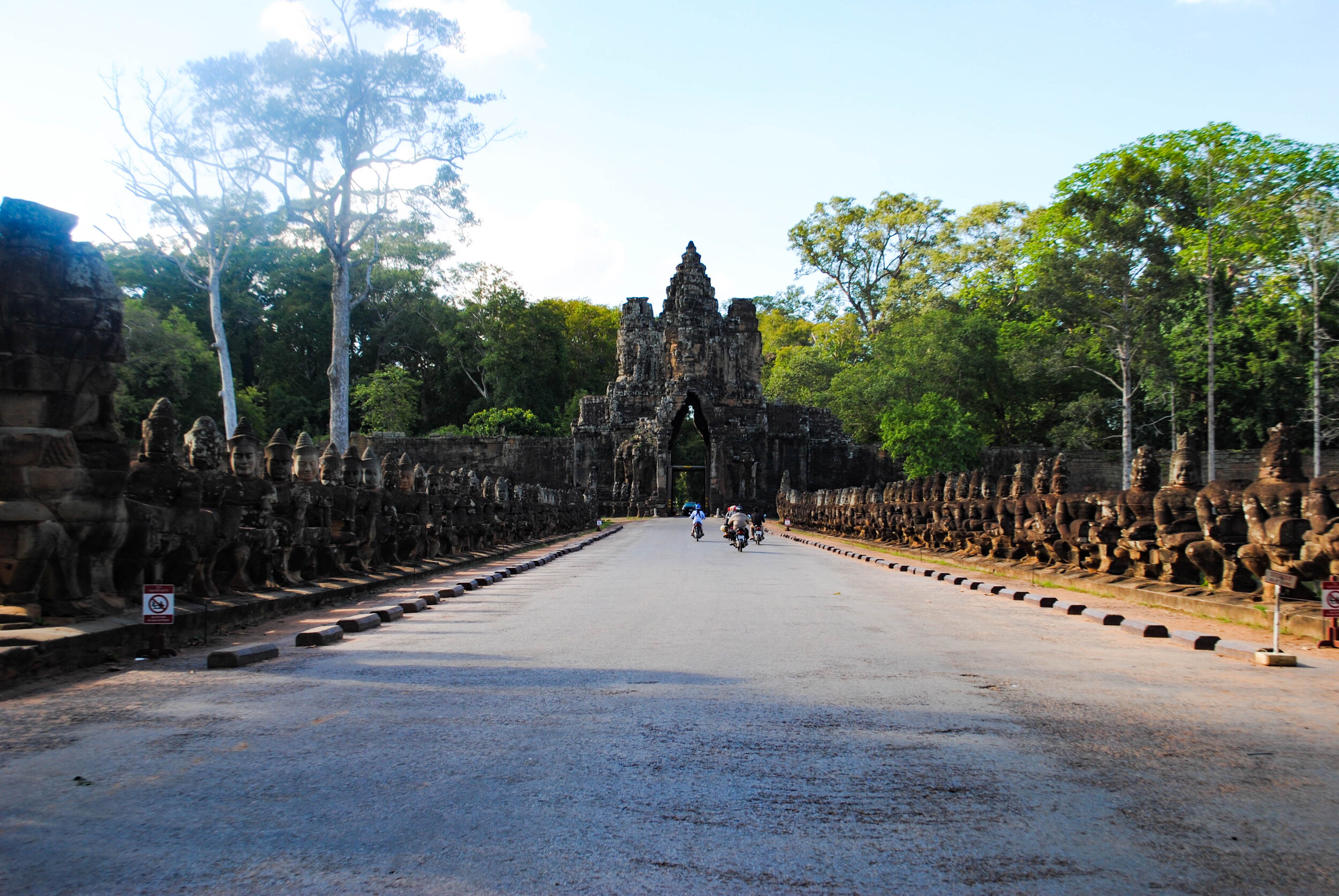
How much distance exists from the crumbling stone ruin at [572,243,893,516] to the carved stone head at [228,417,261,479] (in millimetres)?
42816

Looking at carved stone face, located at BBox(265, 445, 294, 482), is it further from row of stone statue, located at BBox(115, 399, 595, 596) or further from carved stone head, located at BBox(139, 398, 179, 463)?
carved stone head, located at BBox(139, 398, 179, 463)

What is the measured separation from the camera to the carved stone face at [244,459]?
10.2 metres

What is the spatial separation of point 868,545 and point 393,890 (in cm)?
2355

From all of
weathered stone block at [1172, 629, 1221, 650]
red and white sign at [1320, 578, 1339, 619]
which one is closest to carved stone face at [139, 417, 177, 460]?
weathered stone block at [1172, 629, 1221, 650]

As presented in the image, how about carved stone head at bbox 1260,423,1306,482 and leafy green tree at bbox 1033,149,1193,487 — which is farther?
leafy green tree at bbox 1033,149,1193,487

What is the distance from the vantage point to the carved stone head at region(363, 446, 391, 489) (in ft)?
47.3

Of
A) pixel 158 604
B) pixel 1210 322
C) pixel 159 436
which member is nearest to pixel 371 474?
pixel 159 436

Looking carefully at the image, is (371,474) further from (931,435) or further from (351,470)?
(931,435)

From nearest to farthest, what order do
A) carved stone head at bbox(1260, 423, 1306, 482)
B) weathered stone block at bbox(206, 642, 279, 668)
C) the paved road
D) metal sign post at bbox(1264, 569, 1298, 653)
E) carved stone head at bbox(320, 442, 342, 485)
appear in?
the paved road, weathered stone block at bbox(206, 642, 279, 668), metal sign post at bbox(1264, 569, 1298, 653), carved stone head at bbox(1260, 423, 1306, 482), carved stone head at bbox(320, 442, 342, 485)

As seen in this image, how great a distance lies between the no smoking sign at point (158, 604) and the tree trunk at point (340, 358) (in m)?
29.1

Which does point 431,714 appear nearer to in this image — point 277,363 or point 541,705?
point 541,705

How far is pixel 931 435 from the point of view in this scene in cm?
4072

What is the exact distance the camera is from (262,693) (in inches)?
221

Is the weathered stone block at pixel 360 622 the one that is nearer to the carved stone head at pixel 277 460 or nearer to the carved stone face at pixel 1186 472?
the carved stone head at pixel 277 460
